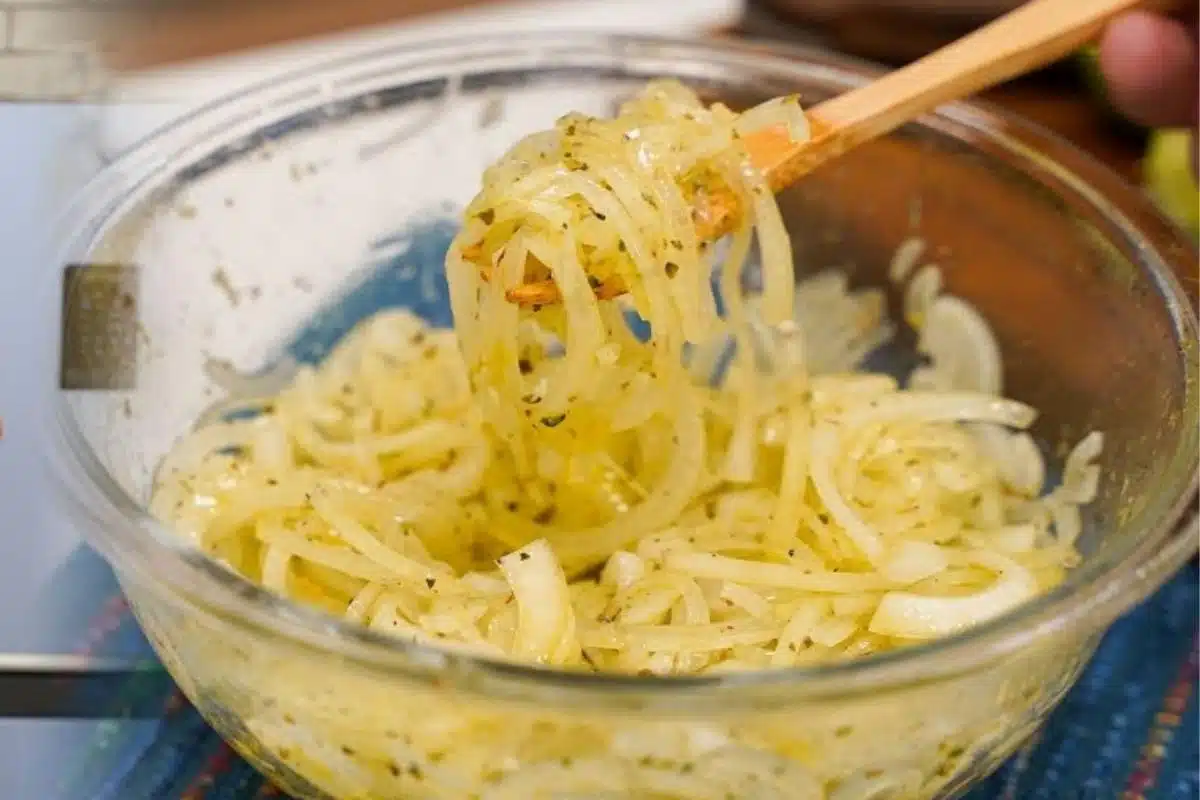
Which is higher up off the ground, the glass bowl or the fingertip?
the fingertip

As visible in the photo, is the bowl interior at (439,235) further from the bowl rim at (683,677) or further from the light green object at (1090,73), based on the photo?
the light green object at (1090,73)

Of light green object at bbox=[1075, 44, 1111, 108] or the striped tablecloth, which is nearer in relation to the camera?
the striped tablecloth

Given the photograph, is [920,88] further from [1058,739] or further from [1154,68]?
[1058,739]

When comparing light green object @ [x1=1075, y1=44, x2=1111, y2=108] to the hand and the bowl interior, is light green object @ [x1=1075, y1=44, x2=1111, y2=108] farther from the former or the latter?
→ the bowl interior

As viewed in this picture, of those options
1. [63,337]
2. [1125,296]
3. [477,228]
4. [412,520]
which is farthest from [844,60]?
[63,337]

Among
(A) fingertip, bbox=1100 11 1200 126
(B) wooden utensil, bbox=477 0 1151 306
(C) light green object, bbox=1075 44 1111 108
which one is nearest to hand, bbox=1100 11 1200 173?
(A) fingertip, bbox=1100 11 1200 126

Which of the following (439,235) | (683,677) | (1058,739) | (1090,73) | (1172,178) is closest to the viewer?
(683,677)

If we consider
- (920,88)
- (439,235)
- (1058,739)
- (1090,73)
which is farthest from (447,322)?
(1090,73)

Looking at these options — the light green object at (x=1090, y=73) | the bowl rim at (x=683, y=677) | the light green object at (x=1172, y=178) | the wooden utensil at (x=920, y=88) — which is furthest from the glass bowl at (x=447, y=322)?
the light green object at (x=1090, y=73)
